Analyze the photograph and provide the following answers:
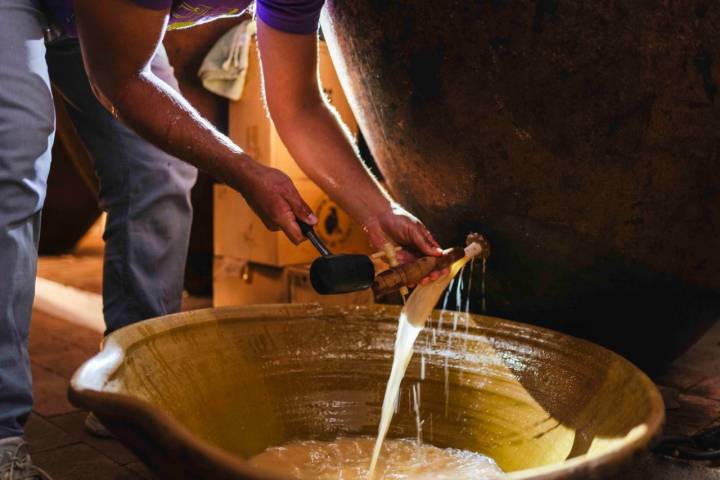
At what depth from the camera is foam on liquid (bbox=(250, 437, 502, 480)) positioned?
1.24 meters

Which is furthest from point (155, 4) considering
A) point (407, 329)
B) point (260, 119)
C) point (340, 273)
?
point (260, 119)

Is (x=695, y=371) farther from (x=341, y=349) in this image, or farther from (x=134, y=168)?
(x=134, y=168)

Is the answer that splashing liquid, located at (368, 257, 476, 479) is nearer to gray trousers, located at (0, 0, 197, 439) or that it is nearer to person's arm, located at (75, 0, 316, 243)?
person's arm, located at (75, 0, 316, 243)

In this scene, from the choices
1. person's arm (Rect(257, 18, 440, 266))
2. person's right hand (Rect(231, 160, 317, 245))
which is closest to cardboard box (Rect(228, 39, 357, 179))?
person's arm (Rect(257, 18, 440, 266))

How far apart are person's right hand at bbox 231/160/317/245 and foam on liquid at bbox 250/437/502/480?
43 centimetres

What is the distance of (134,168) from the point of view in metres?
1.64

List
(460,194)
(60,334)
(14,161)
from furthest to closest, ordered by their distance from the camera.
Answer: (60,334), (460,194), (14,161)

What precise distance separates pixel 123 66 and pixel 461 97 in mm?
595

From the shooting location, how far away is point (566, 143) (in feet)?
4.02

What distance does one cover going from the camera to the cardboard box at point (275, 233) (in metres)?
2.64

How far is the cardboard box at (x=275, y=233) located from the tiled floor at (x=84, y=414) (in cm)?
65

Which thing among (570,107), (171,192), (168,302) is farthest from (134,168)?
(570,107)

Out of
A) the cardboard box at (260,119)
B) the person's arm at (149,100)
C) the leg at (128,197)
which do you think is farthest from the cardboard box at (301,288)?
the person's arm at (149,100)

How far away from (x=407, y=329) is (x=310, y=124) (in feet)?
1.60
